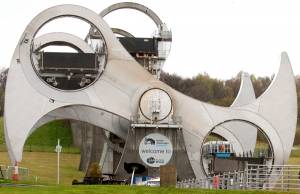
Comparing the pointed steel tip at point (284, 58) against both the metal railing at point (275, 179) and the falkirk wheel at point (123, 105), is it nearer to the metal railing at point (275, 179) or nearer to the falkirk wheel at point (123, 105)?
the falkirk wheel at point (123, 105)

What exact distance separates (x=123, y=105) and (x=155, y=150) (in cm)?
334

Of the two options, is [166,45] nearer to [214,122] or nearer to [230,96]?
[214,122]

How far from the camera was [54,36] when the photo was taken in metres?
52.7

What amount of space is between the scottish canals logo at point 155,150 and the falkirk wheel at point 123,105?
0.18ft

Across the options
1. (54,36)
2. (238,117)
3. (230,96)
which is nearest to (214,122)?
(238,117)

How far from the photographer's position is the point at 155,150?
139 feet

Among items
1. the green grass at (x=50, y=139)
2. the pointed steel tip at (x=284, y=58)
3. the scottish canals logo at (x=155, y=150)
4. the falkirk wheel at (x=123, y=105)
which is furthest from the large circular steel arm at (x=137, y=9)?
the green grass at (x=50, y=139)

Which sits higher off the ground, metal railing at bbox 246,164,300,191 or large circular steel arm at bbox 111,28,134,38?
large circular steel arm at bbox 111,28,134,38

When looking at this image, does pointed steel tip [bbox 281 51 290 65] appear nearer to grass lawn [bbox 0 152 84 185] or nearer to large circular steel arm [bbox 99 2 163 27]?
large circular steel arm [bbox 99 2 163 27]

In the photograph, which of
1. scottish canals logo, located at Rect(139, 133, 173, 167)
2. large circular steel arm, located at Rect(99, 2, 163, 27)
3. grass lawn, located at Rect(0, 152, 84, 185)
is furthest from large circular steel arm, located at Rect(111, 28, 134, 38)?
scottish canals logo, located at Rect(139, 133, 173, 167)

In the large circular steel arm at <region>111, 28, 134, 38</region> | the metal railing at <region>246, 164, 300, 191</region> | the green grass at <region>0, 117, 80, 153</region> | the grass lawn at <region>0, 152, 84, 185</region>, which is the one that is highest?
the large circular steel arm at <region>111, 28, 134, 38</region>

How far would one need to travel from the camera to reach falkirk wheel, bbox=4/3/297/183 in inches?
1665

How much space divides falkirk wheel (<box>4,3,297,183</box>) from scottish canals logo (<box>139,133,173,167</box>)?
0.06 m

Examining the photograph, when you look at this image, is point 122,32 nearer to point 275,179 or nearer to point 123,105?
point 123,105
